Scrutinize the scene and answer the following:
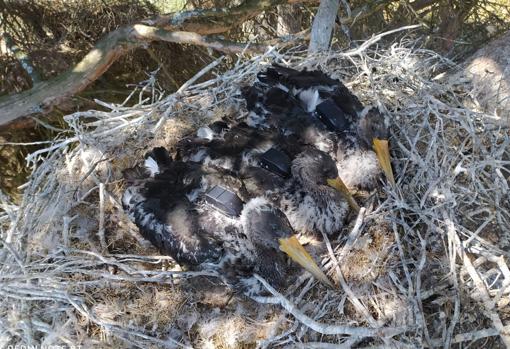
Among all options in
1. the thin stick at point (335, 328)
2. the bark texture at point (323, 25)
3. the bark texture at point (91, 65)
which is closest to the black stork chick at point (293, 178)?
the thin stick at point (335, 328)

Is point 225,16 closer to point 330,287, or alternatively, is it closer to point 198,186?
point 198,186

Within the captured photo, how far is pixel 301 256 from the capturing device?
8.20 ft

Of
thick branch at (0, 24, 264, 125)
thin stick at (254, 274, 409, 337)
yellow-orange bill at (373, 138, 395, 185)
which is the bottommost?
thin stick at (254, 274, 409, 337)

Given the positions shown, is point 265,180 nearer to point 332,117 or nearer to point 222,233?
point 222,233

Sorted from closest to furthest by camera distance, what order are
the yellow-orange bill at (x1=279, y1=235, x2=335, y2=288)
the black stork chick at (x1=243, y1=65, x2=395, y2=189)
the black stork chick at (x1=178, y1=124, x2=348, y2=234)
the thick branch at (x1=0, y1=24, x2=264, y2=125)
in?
the yellow-orange bill at (x1=279, y1=235, x2=335, y2=288), the black stork chick at (x1=178, y1=124, x2=348, y2=234), the black stork chick at (x1=243, y1=65, x2=395, y2=189), the thick branch at (x1=0, y1=24, x2=264, y2=125)

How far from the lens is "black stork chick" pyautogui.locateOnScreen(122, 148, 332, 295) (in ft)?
8.38

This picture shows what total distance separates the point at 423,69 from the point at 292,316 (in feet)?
6.59

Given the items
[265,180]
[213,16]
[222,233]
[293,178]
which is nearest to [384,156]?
[293,178]

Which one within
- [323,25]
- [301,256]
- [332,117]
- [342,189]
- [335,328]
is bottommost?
[335,328]

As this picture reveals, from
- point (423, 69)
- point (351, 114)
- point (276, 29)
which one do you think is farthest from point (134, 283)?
point (276, 29)

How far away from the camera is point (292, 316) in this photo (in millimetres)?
2451

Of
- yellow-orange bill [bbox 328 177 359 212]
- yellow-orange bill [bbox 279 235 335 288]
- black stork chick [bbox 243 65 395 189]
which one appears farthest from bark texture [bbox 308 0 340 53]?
yellow-orange bill [bbox 279 235 335 288]

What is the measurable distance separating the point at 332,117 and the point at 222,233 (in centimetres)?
95

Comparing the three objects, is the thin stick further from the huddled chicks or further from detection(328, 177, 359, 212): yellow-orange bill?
detection(328, 177, 359, 212): yellow-orange bill
